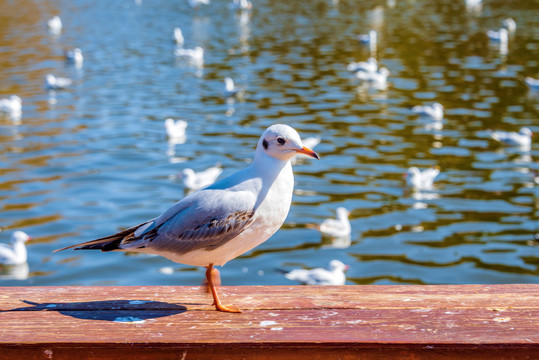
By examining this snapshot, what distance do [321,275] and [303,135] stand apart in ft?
22.1

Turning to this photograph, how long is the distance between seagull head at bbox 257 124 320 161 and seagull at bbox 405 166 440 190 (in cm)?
818

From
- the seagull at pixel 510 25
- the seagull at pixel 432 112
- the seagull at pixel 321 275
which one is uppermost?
the seagull at pixel 510 25

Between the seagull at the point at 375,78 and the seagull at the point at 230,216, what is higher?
the seagull at the point at 230,216

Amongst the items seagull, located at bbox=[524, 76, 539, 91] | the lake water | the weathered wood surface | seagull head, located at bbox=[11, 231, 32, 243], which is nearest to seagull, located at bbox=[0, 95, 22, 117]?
the lake water

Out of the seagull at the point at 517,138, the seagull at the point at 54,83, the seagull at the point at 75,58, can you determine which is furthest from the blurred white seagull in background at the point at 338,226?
the seagull at the point at 75,58

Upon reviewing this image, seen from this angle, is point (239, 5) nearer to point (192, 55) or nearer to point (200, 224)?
point (192, 55)

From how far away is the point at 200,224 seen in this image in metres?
3.84

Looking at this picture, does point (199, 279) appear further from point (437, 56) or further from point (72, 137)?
point (437, 56)

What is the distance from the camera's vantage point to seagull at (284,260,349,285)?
8.40 metres

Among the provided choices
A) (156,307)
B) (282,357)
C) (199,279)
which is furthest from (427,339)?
(199,279)

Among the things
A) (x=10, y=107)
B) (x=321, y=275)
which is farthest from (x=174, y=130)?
(x=321, y=275)

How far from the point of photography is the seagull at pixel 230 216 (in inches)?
147

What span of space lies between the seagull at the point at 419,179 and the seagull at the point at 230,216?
26.7 ft

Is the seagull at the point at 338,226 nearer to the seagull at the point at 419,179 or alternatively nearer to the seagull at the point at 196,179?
the seagull at the point at 419,179
